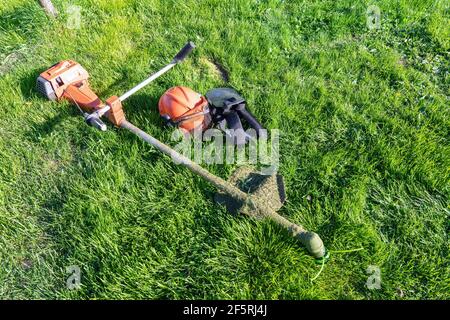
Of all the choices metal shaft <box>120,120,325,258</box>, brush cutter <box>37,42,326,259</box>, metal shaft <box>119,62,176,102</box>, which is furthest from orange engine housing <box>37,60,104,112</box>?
metal shaft <box>120,120,325,258</box>

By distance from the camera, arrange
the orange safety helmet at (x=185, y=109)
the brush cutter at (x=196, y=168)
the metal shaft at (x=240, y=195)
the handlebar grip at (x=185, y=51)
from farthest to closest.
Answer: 1. the handlebar grip at (x=185, y=51)
2. the orange safety helmet at (x=185, y=109)
3. the brush cutter at (x=196, y=168)
4. the metal shaft at (x=240, y=195)

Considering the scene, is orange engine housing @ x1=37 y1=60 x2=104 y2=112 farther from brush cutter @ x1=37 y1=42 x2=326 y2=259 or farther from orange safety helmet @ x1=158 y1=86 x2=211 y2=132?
orange safety helmet @ x1=158 y1=86 x2=211 y2=132

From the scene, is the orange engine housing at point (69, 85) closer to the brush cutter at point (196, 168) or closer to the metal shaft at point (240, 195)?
the brush cutter at point (196, 168)

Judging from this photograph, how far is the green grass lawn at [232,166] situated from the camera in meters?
2.73

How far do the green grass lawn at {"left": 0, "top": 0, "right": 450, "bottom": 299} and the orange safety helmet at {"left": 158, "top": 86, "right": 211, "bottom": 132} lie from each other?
28cm

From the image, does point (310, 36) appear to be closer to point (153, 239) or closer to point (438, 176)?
point (438, 176)

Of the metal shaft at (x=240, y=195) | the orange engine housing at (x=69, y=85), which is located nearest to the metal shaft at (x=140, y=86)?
the metal shaft at (x=240, y=195)

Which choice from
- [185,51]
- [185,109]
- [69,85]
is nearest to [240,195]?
[185,109]

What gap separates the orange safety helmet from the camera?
10.7 feet

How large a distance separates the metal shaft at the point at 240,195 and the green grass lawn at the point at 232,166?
0.09m

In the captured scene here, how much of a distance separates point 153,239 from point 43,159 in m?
1.28

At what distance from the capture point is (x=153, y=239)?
2.89m

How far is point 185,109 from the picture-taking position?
128 inches

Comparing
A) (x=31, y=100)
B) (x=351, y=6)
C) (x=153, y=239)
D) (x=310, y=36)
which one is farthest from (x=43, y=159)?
(x=351, y=6)
